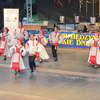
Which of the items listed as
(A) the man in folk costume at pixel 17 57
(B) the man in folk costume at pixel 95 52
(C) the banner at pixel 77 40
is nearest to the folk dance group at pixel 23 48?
(A) the man in folk costume at pixel 17 57

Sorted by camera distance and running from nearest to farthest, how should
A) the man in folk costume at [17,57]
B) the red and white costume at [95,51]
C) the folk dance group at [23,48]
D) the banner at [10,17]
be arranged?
1. the man in folk costume at [17,57]
2. the folk dance group at [23,48]
3. the red and white costume at [95,51]
4. the banner at [10,17]

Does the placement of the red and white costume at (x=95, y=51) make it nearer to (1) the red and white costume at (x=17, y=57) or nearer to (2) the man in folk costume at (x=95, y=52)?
(2) the man in folk costume at (x=95, y=52)

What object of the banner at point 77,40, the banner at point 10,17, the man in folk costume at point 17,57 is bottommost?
the man in folk costume at point 17,57

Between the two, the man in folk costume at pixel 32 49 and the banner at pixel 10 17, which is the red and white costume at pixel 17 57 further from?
the banner at pixel 10 17

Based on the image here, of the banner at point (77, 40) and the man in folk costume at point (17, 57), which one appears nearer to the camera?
the man in folk costume at point (17, 57)

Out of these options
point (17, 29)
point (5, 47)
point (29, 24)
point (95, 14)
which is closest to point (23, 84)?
point (5, 47)

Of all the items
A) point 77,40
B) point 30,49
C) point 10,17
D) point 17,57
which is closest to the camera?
point 17,57

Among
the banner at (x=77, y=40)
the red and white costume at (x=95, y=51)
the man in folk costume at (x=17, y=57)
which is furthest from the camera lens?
the banner at (x=77, y=40)

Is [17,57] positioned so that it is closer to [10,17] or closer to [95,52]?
[95,52]

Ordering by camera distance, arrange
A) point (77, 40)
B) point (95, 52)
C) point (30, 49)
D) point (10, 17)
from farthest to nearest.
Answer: point (77, 40) → point (10, 17) → point (95, 52) → point (30, 49)

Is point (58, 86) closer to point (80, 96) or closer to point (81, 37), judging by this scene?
point (80, 96)

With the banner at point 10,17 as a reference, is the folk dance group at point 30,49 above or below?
below

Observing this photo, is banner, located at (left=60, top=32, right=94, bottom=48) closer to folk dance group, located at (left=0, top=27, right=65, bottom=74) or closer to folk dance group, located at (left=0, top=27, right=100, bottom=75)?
folk dance group, located at (left=0, top=27, right=65, bottom=74)

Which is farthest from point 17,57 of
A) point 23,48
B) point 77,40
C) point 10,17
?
point 77,40
